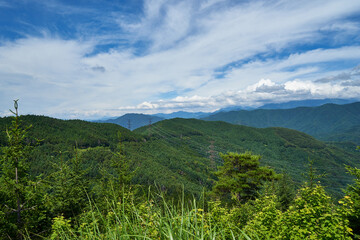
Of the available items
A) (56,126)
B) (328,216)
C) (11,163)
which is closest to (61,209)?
(11,163)

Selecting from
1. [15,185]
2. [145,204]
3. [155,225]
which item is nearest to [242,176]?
[145,204]

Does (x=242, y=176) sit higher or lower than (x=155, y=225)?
lower

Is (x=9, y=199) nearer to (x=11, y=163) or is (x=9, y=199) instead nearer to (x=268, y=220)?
(x=11, y=163)

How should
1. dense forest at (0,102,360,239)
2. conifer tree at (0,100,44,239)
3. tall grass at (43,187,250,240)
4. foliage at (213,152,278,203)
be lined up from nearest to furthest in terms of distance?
1. tall grass at (43,187,250,240)
2. dense forest at (0,102,360,239)
3. conifer tree at (0,100,44,239)
4. foliage at (213,152,278,203)

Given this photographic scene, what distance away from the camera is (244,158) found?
21.6 metres

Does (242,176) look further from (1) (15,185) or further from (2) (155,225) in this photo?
(2) (155,225)

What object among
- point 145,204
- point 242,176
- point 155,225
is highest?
point 155,225

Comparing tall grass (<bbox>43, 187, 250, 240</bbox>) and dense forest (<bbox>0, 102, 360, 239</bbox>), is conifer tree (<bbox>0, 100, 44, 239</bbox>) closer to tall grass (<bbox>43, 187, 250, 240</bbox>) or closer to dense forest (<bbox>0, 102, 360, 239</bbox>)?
dense forest (<bbox>0, 102, 360, 239</bbox>)

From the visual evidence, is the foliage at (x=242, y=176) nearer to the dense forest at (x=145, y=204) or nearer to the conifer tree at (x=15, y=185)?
the dense forest at (x=145, y=204)

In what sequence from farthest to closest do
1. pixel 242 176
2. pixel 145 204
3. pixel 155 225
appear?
1. pixel 242 176
2. pixel 145 204
3. pixel 155 225

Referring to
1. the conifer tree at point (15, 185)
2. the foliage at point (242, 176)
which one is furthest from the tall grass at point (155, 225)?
the foliage at point (242, 176)

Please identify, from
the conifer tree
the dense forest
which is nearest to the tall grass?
the dense forest

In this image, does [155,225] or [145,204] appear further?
[145,204]

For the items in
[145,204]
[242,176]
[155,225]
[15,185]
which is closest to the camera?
[155,225]
